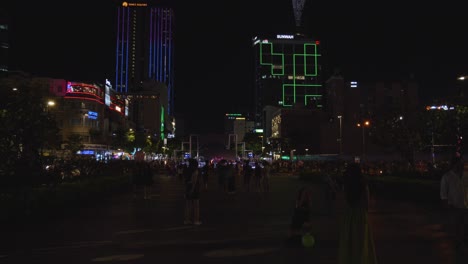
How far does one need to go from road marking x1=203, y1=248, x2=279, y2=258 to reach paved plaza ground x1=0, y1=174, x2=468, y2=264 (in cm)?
2

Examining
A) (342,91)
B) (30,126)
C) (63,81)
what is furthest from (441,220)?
(342,91)

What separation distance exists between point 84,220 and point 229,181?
11.0 meters

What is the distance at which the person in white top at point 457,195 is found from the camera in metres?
8.53

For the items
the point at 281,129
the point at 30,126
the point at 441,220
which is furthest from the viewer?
the point at 281,129

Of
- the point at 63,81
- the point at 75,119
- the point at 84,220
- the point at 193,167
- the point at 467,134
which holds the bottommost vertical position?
the point at 84,220

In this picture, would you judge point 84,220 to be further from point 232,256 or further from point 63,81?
point 63,81

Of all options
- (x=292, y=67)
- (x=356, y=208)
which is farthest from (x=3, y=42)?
(x=292, y=67)

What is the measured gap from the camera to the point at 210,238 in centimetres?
1006

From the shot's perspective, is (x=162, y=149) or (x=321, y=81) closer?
(x=162, y=149)

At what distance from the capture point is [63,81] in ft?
234

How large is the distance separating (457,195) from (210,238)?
5.07 metres

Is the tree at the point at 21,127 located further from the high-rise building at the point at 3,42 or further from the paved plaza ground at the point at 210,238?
the high-rise building at the point at 3,42

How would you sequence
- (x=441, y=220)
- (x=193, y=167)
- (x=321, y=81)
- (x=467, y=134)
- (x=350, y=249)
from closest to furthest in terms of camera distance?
(x=350, y=249) < (x=193, y=167) < (x=441, y=220) < (x=467, y=134) < (x=321, y=81)

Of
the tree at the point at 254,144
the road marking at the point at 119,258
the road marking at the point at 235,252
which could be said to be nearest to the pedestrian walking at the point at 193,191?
the road marking at the point at 235,252
